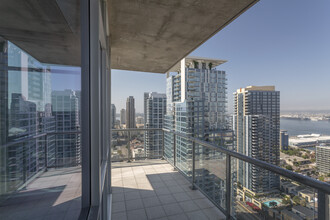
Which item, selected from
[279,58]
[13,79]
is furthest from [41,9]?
[279,58]

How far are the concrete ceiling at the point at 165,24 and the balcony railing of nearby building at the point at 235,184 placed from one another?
5.98 feet

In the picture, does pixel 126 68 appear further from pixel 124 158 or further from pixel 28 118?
pixel 28 118

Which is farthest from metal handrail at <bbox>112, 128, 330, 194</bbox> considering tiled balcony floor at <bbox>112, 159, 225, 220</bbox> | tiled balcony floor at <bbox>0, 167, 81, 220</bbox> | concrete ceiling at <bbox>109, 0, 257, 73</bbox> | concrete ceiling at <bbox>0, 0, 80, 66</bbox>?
concrete ceiling at <bbox>109, 0, 257, 73</bbox>

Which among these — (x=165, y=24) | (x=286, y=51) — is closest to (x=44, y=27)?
(x=165, y=24)

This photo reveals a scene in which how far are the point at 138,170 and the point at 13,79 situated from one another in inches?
155

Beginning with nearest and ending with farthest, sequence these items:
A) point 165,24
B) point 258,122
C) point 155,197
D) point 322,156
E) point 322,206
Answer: point 322,206
point 165,24
point 155,197
point 322,156
point 258,122

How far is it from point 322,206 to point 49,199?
5.24ft

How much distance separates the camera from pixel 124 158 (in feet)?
14.8

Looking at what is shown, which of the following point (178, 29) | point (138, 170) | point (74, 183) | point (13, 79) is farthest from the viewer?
point (138, 170)

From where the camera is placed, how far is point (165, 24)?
89.5 inches

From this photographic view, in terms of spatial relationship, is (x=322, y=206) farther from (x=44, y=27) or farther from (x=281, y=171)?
(x=44, y=27)

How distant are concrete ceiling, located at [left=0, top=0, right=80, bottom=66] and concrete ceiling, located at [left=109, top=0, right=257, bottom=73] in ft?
4.38

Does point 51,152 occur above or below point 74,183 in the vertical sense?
above

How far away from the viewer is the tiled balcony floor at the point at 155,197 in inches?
91.9
